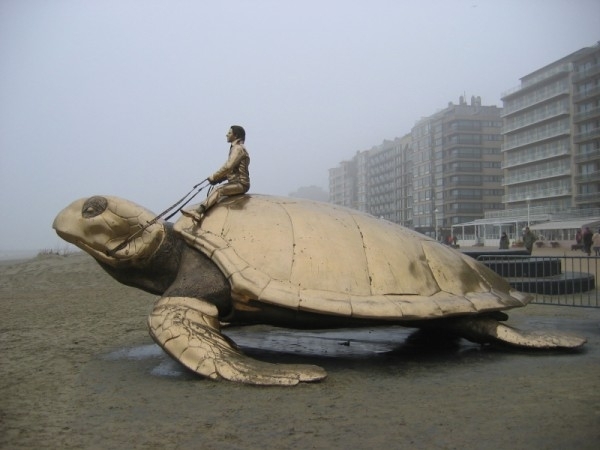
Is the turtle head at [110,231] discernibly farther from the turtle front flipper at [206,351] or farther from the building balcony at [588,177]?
the building balcony at [588,177]

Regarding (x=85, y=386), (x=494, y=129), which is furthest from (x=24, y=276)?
(x=494, y=129)

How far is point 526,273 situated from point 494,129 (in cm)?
7339

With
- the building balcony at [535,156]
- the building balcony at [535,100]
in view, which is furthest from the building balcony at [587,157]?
the building balcony at [535,100]

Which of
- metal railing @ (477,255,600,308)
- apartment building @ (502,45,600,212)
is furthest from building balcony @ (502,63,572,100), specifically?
metal railing @ (477,255,600,308)

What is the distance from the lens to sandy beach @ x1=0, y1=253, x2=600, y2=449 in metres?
2.88

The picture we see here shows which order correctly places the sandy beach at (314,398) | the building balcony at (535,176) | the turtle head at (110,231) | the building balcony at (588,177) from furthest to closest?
the building balcony at (535,176) → the building balcony at (588,177) → the turtle head at (110,231) → the sandy beach at (314,398)

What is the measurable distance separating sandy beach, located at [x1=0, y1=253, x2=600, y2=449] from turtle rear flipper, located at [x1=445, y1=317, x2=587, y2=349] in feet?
0.39

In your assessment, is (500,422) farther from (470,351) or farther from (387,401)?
(470,351)

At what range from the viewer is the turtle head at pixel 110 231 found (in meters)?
4.98

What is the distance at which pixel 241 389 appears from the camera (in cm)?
388

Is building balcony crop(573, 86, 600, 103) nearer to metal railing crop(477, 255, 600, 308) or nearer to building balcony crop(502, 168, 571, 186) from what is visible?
building balcony crop(502, 168, 571, 186)

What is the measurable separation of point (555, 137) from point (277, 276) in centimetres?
6584

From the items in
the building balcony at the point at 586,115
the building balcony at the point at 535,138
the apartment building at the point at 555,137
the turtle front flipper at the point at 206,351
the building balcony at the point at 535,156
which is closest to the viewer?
the turtle front flipper at the point at 206,351

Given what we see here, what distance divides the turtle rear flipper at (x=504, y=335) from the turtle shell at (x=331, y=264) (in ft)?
1.11
